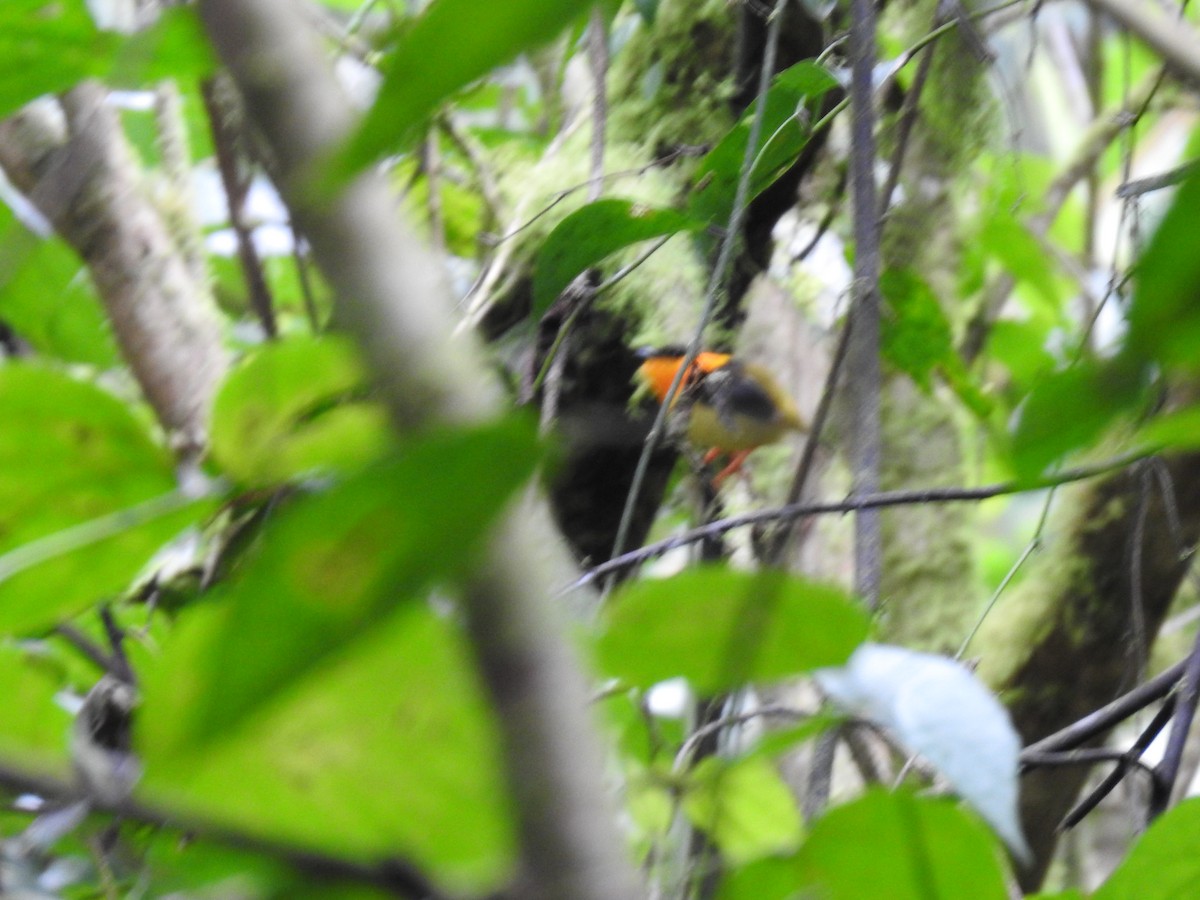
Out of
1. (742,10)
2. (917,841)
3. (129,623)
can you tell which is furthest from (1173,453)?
(129,623)

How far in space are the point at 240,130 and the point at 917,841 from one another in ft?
4.43

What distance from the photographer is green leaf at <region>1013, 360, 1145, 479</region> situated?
224 millimetres

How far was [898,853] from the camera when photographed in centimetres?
41

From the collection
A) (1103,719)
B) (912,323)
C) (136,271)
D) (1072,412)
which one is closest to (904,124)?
(912,323)

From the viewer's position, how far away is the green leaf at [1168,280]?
21 cm

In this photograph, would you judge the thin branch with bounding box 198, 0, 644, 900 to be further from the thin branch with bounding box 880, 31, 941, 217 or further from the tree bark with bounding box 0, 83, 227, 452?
the tree bark with bounding box 0, 83, 227, 452

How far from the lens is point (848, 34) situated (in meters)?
0.79

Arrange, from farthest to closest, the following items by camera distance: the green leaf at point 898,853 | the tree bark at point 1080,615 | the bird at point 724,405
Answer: the tree bark at point 1080,615
the bird at point 724,405
the green leaf at point 898,853

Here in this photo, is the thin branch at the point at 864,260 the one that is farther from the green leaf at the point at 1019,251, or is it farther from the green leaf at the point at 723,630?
the green leaf at the point at 1019,251

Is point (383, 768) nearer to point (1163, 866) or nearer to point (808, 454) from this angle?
point (1163, 866)

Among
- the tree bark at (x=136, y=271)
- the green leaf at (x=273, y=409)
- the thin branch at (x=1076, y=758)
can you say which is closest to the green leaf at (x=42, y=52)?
the green leaf at (x=273, y=409)

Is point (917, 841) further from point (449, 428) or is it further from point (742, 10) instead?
point (742, 10)

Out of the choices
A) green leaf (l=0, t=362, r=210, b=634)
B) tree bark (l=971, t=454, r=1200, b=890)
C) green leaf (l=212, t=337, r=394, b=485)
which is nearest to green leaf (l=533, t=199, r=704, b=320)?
green leaf (l=212, t=337, r=394, b=485)

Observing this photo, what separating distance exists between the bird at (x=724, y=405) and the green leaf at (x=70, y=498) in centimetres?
51
